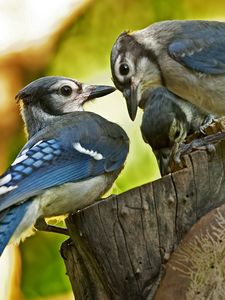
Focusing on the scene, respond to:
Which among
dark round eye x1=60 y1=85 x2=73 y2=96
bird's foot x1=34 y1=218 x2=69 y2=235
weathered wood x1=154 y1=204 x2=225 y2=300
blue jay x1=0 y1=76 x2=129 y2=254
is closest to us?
weathered wood x1=154 y1=204 x2=225 y2=300

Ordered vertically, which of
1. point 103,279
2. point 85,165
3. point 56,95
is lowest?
point 103,279

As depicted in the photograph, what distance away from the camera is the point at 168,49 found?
397 centimetres

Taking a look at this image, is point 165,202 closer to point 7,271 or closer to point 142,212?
point 142,212

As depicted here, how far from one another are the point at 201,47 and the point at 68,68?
0.77 meters

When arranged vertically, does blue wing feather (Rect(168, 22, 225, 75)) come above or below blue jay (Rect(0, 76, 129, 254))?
above

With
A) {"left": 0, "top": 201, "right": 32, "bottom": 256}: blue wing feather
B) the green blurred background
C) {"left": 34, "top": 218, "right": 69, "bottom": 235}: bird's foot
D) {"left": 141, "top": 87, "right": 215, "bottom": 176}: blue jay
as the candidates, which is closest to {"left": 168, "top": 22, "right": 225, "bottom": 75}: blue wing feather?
{"left": 141, "top": 87, "right": 215, "bottom": 176}: blue jay

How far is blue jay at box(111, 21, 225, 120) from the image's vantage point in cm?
388

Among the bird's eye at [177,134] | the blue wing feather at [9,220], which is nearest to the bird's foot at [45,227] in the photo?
the blue wing feather at [9,220]

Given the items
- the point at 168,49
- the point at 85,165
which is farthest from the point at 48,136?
the point at 168,49

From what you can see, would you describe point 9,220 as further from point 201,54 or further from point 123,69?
point 201,54

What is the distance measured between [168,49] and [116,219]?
34.9 inches

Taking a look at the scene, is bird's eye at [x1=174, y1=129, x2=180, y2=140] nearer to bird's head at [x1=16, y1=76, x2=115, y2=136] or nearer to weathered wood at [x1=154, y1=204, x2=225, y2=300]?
bird's head at [x1=16, y1=76, x2=115, y2=136]

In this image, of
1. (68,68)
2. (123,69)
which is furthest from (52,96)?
(68,68)

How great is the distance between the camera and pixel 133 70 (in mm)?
3936
